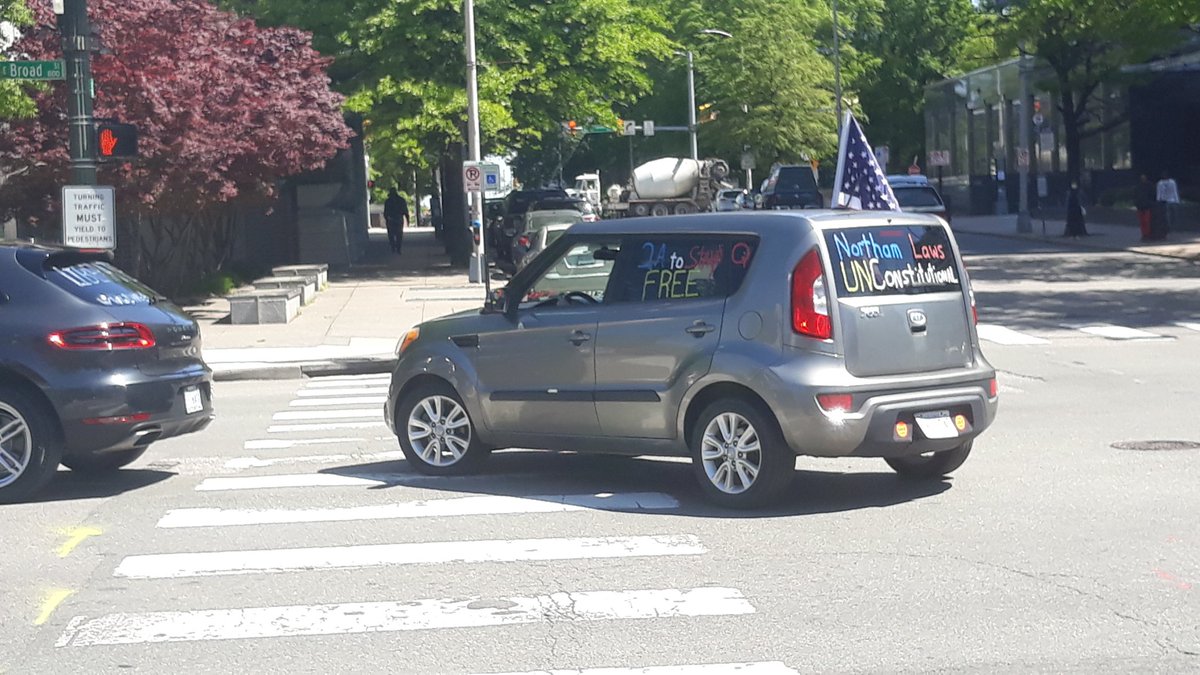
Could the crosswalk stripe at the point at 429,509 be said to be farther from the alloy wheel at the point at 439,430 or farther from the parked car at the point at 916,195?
the parked car at the point at 916,195

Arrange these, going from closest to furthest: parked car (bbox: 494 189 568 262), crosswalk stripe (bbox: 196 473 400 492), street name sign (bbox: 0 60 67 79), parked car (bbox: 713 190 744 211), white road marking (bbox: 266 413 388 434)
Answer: crosswalk stripe (bbox: 196 473 400 492) < white road marking (bbox: 266 413 388 434) < street name sign (bbox: 0 60 67 79) < parked car (bbox: 494 189 568 262) < parked car (bbox: 713 190 744 211)

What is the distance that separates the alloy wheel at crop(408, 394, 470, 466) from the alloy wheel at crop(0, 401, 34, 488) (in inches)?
98.0

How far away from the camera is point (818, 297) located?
30.0 feet

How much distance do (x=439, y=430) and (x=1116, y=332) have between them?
1304 cm

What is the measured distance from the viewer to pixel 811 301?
30.0 feet

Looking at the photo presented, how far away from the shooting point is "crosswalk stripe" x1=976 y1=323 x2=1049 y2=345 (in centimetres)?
2041

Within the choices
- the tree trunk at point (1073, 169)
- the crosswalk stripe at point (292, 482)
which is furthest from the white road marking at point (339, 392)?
the tree trunk at point (1073, 169)

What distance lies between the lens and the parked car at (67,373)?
10.0 metres

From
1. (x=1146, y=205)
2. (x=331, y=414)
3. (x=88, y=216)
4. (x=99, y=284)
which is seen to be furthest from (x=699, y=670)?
(x=1146, y=205)

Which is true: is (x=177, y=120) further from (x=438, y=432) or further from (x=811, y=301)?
(x=811, y=301)

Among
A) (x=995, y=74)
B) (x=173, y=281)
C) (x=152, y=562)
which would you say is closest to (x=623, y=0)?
(x=173, y=281)

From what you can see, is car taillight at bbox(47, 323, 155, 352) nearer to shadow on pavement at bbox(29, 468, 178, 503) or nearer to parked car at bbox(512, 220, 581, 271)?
shadow on pavement at bbox(29, 468, 178, 503)

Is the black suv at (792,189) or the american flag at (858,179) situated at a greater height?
the black suv at (792,189)

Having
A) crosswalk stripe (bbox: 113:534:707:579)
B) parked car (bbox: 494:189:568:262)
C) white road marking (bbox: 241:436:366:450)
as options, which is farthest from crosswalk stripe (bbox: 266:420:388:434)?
parked car (bbox: 494:189:568:262)
